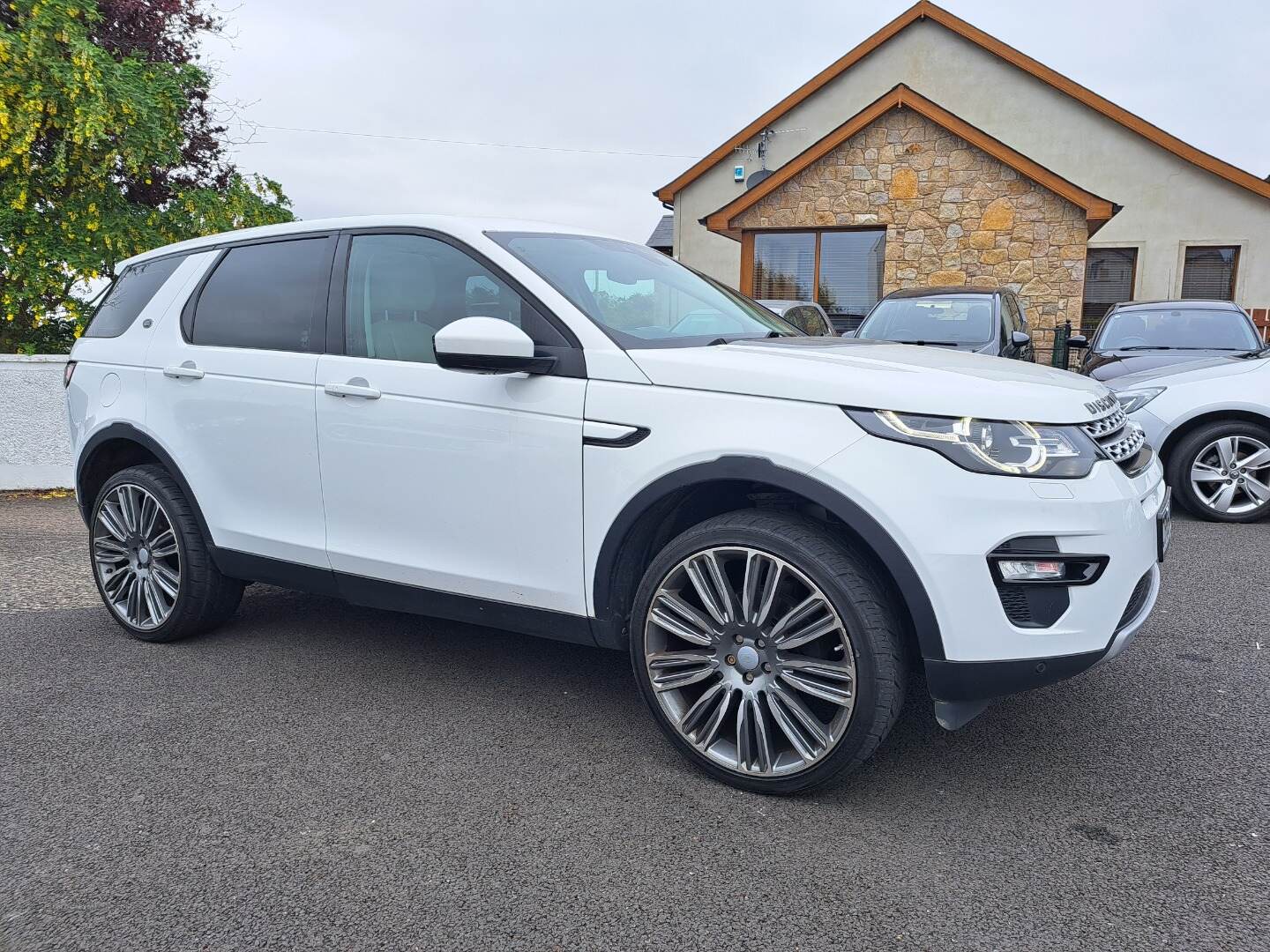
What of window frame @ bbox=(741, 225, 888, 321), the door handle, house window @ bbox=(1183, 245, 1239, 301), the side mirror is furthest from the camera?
house window @ bbox=(1183, 245, 1239, 301)

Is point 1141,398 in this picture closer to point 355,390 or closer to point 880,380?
point 880,380

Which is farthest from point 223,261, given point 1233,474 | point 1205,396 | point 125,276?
point 1233,474

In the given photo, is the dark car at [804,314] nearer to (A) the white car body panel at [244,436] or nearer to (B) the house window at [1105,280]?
(A) the white car body panel at [244,436]

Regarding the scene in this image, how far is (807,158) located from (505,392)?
1326 cm

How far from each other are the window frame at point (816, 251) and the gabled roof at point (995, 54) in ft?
12.9

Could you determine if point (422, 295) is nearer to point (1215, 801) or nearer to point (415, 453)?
point (415, 453)

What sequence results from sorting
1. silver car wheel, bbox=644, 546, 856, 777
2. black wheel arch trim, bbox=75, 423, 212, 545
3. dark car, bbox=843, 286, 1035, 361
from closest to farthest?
silver car wheel, bbox=644, 546, 856, 777, black wheel arch trim, bbox=75, 423, 212, 545, dark car, bbox=843, 286, 1035, 361

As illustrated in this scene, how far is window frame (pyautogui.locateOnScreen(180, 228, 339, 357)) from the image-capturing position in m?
3.65

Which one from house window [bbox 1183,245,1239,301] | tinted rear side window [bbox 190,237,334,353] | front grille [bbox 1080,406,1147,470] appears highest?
house window [bbox 1183,245,1239,301]

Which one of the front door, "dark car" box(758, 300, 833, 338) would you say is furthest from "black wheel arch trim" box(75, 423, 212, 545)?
"dark car" box(758, 300, 833, 338)

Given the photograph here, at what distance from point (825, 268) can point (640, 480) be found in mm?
13619

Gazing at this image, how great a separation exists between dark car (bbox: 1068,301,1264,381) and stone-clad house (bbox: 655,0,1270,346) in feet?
16.0

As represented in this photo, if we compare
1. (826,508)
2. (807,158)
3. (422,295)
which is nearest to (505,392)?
(422,295)

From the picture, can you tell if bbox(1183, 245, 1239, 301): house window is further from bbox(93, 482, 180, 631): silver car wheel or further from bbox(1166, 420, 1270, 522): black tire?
bbox(93, 482, 180, 631): silver car wheel
